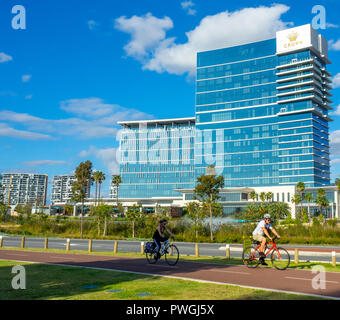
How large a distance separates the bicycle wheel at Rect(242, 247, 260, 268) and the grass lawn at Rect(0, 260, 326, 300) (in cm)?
391

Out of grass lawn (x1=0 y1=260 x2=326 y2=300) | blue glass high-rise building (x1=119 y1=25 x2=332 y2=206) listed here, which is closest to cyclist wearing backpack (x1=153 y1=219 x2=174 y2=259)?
grass lawn (x1=0 y1=260 x2=326 y2=300)

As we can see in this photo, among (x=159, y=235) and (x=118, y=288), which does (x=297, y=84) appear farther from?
(x=118, y=288)

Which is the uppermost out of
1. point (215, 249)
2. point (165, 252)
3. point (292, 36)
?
point (292, 36)

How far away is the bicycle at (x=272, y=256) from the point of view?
12332 mm

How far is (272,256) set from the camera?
12.5m

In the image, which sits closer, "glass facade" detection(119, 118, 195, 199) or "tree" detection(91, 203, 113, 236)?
"tree" detection(91, 203, 113, 236)

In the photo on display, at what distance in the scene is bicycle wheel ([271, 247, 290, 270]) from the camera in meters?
12.3

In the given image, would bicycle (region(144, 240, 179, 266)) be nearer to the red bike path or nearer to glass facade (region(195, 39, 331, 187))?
the red bike path

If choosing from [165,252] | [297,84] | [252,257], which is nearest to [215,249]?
[165,252]

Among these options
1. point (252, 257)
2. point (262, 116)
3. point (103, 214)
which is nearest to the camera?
point (252, 257)

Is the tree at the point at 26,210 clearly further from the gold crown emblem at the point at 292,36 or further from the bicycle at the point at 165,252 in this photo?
the gold crown emblem at the point at 292,36

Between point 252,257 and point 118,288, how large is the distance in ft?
19.4
